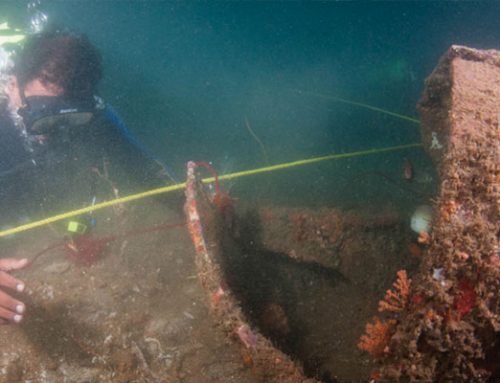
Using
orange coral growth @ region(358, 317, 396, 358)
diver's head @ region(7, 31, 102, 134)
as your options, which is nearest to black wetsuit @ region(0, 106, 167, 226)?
diver's head @ region(7, 31, 102, 134)

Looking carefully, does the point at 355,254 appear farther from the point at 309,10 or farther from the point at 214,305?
the point at 309,10

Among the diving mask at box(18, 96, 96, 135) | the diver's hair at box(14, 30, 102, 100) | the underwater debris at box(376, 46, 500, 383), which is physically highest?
the diver's hair at box(14, 30, 102, 100)

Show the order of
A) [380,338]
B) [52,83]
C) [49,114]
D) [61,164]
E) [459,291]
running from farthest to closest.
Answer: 1. [61,164]
2. [52,83]
3. [49,114]
4. [380,338]
5. [459,291]

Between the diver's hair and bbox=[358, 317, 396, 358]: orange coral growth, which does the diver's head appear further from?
bbox=[358, 317, 396, 358]: orange coral growth

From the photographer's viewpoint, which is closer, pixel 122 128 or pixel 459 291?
pixel 459 291

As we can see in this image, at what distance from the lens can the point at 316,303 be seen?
3793mm

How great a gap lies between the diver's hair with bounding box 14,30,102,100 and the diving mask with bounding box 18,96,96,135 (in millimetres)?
241

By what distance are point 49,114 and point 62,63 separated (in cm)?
85

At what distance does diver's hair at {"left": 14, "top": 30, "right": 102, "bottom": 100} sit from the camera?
4.62 metres

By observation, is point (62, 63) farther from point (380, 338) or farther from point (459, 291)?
point (459, 291)

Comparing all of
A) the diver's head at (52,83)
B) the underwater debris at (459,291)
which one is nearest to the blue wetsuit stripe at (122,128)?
the diver's head at (52,83)

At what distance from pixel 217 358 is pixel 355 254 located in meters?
2.00

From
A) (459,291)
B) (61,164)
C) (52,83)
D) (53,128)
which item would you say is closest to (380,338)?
(459,291)

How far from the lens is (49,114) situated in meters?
4.46
